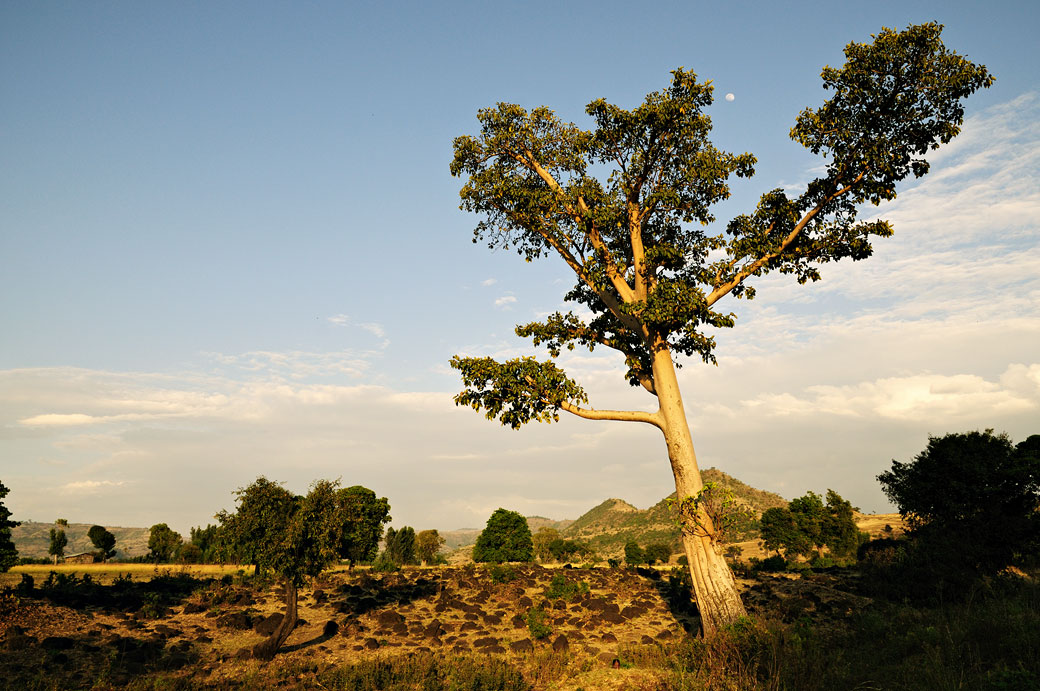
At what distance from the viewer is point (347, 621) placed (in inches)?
914

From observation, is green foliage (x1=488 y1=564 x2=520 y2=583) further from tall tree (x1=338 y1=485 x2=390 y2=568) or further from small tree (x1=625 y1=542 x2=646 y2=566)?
small tree (x1=625 y1=542 x2=646 y2=566)

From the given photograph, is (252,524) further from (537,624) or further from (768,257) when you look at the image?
(768,257)

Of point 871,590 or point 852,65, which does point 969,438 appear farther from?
point 852,65

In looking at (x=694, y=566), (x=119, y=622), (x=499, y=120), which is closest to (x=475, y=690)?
(x=694, y=566)

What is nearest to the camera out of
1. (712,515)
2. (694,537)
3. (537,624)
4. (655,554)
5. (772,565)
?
(712,515)

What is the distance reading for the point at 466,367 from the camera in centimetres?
1372

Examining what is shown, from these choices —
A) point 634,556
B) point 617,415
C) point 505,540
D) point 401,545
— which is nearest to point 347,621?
point 617,415

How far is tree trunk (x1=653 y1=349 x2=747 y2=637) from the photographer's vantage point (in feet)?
38.3

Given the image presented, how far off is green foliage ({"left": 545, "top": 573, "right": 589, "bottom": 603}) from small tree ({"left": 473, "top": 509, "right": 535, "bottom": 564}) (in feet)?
89.1

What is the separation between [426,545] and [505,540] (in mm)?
15986

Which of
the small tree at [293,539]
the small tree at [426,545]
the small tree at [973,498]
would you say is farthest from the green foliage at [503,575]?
the small tree at [426,545]

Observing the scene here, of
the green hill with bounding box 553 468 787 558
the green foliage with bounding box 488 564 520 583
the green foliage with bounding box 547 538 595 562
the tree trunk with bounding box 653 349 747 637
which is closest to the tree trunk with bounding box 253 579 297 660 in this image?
the green foliage with bounding box 488 564 520 583

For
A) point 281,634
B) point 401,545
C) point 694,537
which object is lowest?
point 401,545

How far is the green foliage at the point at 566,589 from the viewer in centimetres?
2684
